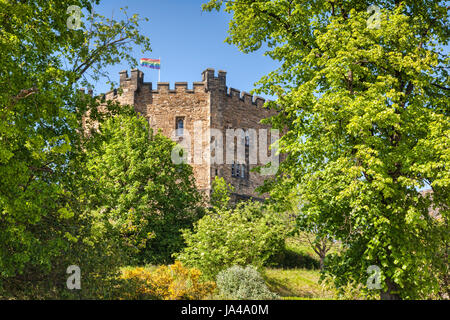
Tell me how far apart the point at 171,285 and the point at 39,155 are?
24.8 feet

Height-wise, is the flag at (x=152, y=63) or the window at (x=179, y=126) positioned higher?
the flag at (x=152, y=63)

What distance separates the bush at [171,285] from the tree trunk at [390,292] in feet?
20.1

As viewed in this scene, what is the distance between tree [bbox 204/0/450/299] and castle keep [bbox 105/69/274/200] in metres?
18.5

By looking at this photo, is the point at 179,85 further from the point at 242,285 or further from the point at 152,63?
the point at 242,285

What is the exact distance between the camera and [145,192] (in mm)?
24047

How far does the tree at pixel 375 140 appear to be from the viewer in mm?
10539

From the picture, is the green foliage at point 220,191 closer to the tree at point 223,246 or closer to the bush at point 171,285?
the tree at point 223,246

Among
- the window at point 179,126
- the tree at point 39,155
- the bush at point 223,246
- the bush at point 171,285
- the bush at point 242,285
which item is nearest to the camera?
the tree at point 39,155

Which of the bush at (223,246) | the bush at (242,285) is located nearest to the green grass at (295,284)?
the bush at (223,246)

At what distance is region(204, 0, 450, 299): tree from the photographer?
1054 centimetres

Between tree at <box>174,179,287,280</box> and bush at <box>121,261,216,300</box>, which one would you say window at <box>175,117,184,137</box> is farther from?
bush at <box>121,261,216,300</box>
